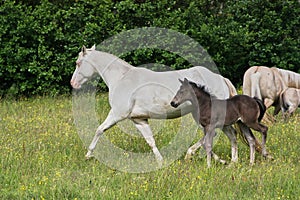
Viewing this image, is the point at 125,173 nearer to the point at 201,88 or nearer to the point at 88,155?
the point at 88,155

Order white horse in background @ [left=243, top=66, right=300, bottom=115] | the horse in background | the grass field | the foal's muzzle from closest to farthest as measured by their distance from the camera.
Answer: the grass field < the foal's muzzle < white horse in background @ [left=243, top=66, right=300, bottom=115] < the horse in background

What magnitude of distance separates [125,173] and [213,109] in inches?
59.1

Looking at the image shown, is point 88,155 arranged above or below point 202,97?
below

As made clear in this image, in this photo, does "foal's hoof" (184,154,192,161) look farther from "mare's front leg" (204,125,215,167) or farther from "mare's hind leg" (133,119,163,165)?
"mare's front leg" (204,125,215,167)

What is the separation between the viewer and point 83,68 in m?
9.44

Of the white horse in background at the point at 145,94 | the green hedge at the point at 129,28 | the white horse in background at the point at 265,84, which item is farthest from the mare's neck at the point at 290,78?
the white horse in background at the point at 145,94

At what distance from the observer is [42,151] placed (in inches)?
352

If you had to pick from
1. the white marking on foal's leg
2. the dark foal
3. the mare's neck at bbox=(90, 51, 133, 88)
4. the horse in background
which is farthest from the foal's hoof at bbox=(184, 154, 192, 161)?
the horse in background

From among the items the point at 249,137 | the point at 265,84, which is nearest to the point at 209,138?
the point at 249,137

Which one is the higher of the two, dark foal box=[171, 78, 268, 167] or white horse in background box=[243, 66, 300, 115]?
dark foal box=[171, 78, 268, 167]

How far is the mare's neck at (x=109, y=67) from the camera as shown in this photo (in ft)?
30.0

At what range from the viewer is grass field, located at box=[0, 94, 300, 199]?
22.6 ft

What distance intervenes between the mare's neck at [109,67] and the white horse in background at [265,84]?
3555mm

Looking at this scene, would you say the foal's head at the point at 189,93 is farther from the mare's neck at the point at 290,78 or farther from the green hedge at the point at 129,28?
the green hedge at the point at 129,28
